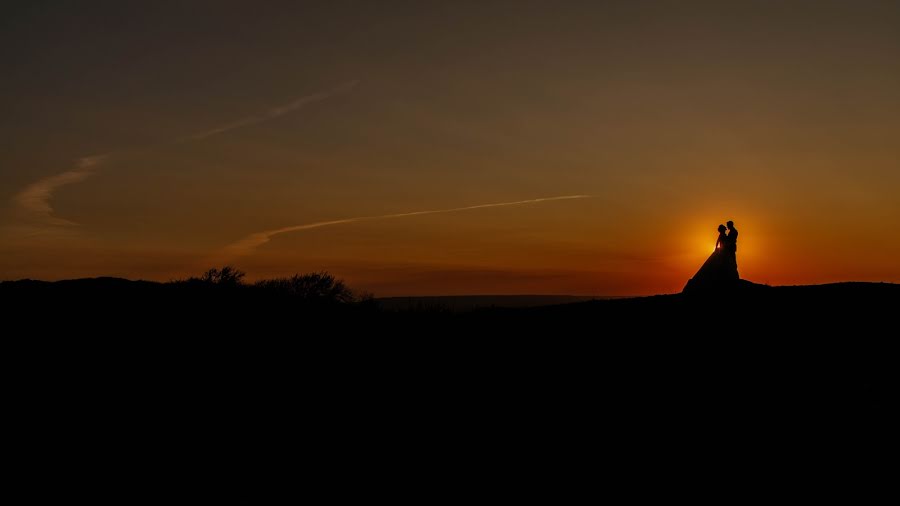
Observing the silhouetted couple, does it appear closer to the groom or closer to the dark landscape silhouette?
the groom

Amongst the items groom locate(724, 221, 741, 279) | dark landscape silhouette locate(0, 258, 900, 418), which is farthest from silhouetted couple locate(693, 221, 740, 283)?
dark landscape silhouette locate(0, 258, 900, 418)

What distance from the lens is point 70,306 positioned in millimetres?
17094

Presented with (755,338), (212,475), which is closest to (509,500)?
(212,475)

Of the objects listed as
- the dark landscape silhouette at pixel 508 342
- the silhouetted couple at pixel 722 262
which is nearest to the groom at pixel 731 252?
the silhouetted couple at pixel 722 262

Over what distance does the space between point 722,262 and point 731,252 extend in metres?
0.58

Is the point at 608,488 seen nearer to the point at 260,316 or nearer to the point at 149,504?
the point at 149,504

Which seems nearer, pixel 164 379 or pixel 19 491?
pixel 19 491

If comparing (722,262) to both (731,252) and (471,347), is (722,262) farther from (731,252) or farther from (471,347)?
(471,347)

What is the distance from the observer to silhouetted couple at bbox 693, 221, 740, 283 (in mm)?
26859

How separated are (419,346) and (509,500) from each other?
675cm

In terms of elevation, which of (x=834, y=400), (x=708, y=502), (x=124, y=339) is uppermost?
(x=124, y=339)

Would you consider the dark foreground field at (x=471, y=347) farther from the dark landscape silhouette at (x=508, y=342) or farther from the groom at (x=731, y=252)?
the groom at (x=731, y=252)

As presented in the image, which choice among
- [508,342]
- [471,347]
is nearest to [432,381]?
[471,347]

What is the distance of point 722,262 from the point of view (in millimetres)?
27078
